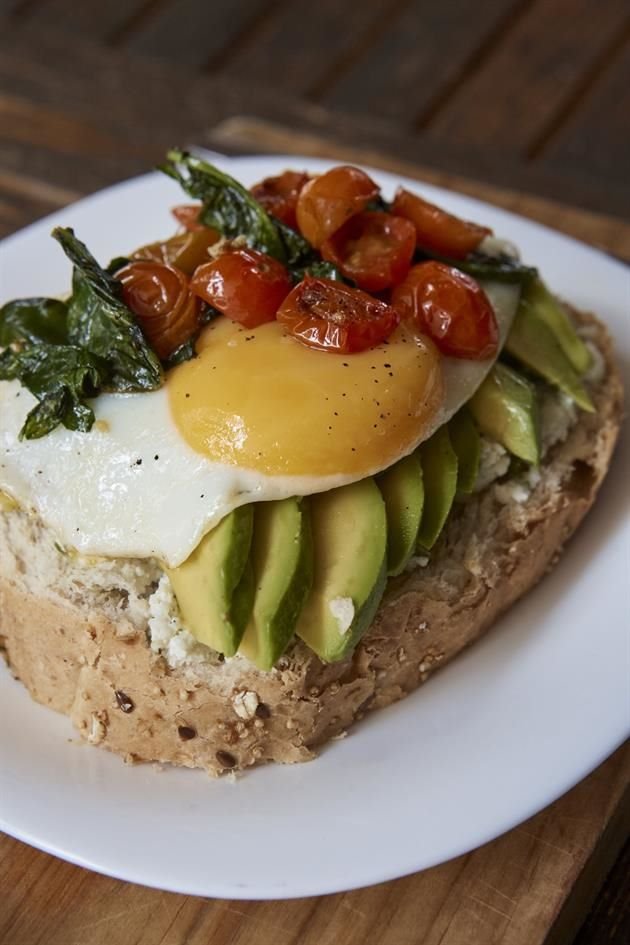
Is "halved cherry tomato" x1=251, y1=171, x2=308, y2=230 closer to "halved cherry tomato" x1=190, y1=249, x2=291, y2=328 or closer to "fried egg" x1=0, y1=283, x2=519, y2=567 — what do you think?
"halved cherry tomato" x1=190, y1=249, x2=291, y2=328

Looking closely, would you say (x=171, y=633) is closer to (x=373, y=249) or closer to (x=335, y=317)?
(x=335, y=317)

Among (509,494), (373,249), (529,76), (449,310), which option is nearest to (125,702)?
(509,494)

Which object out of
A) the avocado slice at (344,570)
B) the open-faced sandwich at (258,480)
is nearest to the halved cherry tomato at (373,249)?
the open-faced sandwich at (258,480)

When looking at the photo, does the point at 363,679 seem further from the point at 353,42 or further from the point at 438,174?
the point at 353,42

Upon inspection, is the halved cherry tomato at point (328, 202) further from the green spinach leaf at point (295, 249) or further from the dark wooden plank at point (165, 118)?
the dark wooden plank at point (165, 118)

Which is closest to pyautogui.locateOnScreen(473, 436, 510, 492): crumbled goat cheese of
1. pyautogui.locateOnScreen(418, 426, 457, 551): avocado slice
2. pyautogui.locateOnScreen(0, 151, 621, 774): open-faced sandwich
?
pyautogui.locateOnScreen(0, 151, 621, 774): open-faced sandwich
